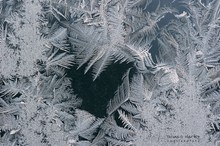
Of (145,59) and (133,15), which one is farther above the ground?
(133,15)

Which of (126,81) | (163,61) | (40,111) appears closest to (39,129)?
(40,111)

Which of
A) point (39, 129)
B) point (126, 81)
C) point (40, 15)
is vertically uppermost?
point (40, 15)

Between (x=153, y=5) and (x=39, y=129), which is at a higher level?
(x=153, y=5)

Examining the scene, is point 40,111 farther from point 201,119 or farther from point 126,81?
point 201,119

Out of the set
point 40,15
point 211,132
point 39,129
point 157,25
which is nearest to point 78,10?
point 40,15

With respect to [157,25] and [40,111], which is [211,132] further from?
[40,111]
